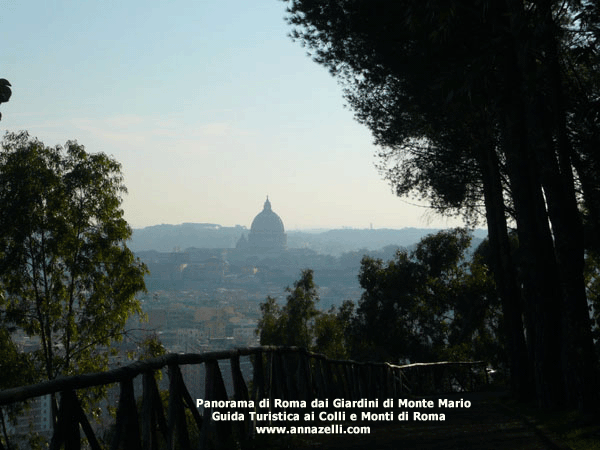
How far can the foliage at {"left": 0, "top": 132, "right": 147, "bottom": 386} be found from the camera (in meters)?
26.3

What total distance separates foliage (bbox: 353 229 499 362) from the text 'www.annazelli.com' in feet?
99.2

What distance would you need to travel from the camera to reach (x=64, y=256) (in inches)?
1078

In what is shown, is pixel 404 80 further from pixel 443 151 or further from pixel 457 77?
pixel 457 77

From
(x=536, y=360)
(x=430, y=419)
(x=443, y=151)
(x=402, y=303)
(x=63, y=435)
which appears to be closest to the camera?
(x=63, y=435)

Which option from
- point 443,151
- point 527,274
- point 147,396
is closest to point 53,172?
point 443,151

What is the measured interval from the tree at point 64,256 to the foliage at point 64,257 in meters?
0.03

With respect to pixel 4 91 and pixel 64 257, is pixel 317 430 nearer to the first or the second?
pixel 4 91

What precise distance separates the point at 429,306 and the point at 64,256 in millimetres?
21706

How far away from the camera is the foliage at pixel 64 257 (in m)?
26.3

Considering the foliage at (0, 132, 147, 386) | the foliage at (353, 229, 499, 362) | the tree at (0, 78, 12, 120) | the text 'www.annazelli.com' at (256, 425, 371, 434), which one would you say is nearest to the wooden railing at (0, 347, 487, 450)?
the text 'www.annazelli.com' at (256, 425, 371, 434)

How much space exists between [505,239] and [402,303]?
23.5 m

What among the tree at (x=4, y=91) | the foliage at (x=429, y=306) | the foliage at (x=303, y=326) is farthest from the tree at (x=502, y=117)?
the foliage at (x=303, y=326)

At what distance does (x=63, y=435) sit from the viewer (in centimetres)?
484

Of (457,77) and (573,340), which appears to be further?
(573,340)
